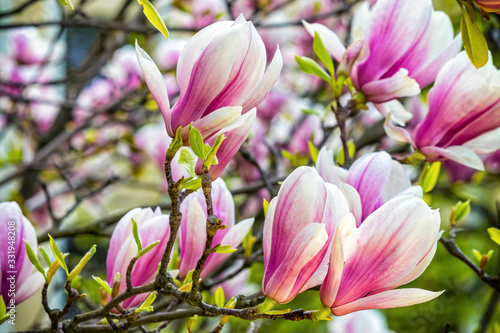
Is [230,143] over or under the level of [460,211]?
over

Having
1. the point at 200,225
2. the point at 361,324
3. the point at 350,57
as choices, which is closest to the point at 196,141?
the point at 200,225

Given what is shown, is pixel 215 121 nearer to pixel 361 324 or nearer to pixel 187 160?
pixel 187 160

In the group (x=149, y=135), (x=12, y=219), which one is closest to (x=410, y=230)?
(x=12, y=219)

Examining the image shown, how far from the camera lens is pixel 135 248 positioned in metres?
0.47

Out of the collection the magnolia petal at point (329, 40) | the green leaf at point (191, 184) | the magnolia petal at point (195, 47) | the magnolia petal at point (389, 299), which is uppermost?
the magnolia petal at point (195, 47)

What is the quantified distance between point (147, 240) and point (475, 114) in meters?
0.34

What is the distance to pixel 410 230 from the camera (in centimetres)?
37

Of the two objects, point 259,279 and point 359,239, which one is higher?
point 359,239

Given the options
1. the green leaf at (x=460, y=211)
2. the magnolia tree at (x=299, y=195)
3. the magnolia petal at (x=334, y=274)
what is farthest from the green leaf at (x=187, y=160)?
the green leaf at (x=460, y=211)

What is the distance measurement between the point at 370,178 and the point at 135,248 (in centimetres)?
22

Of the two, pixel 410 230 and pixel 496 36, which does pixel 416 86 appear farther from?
pixel 496 36

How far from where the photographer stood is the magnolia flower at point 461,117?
0.51m

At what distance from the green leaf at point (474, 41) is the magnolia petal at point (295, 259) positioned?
0.62 feet

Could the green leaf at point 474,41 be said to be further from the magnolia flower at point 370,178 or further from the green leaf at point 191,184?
the green leaf at point 191,184
